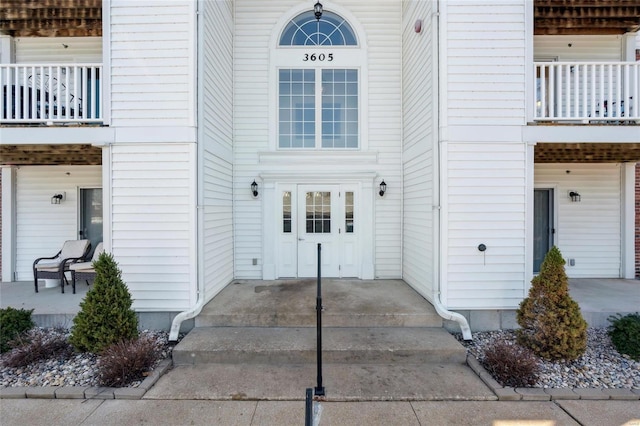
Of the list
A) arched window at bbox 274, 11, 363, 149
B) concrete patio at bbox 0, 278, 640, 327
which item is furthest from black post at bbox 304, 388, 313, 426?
arched window at bbox 274, 11, 363, 149

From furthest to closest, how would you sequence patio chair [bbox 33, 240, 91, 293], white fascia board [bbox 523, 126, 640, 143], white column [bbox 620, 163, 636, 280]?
white column [bbox 620, 163, 636, 280], patio chair [bbox 33, 240, 91, 293], white fascia board [bbox 523, 126, 640, 143]

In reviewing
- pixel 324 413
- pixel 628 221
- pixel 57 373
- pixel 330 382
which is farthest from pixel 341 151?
pixel 628 221

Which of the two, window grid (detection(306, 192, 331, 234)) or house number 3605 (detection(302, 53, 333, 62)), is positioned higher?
house number 3605 (detection(302, 53, 333, 62))

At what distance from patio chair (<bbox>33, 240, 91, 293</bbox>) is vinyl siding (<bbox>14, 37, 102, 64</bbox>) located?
3.91 meters

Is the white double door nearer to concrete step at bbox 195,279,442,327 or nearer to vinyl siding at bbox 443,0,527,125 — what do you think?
concrete step at bbox 195,279,442,327

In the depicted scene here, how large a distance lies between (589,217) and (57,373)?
31.8 feet

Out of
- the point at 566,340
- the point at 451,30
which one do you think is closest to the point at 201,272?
the point at 566,340

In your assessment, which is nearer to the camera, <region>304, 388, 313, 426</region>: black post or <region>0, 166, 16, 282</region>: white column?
<region>304, 388, 313, 426</region>: black post

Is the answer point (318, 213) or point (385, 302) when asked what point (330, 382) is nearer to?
point (385, 302)

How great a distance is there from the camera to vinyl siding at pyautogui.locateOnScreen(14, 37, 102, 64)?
6457mm

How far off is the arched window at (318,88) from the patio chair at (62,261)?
4.66 meters

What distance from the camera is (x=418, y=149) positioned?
5371mm

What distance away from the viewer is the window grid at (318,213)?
6434 millimetres

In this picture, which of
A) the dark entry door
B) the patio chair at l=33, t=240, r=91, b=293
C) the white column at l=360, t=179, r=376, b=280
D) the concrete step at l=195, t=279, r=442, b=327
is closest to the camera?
the concrete step at l=195, t=279, r=442, b=327
